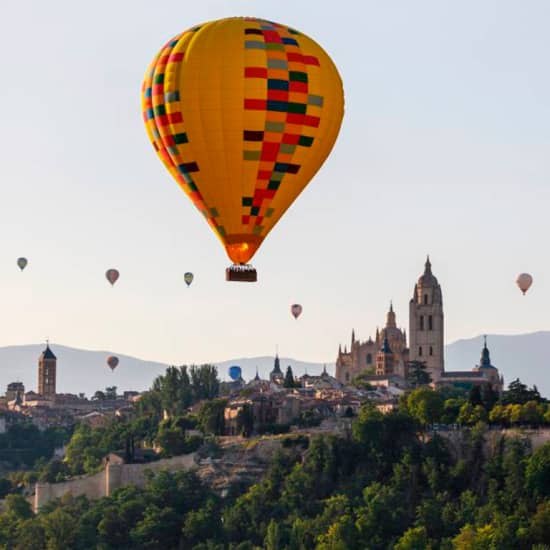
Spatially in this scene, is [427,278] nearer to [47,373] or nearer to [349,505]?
[47,373]

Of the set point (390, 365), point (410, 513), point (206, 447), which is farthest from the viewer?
point (390, 365)

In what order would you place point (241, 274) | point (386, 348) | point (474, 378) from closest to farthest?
point (241, 274) < point (474, 378) < point (386, 348)

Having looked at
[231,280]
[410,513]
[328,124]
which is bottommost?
[410,513]

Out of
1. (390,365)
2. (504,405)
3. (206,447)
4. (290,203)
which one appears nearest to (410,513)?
(504,405)

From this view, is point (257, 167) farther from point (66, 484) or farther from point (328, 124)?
point (66, 484)

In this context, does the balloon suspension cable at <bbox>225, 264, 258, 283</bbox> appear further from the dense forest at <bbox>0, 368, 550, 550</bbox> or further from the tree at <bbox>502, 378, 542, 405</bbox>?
the tree at <bbox>502, 378, 542, 405</bbox>

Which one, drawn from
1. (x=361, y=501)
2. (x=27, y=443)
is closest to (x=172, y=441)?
(x=361, y=501)
